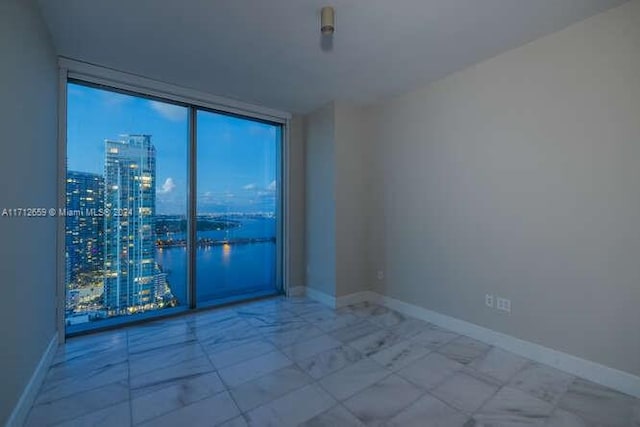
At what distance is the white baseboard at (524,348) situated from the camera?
1972 millimetres

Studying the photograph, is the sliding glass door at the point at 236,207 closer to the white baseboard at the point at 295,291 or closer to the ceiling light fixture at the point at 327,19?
the white baseboard at the point at 295,291

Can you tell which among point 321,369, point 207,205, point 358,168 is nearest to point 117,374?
point 321,369

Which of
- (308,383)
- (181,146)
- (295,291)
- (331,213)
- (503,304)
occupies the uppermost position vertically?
(181,146)

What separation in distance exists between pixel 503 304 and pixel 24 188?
12.3ft

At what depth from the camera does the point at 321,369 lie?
2.22m

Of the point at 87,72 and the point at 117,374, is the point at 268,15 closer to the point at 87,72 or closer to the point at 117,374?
the point at 87,72

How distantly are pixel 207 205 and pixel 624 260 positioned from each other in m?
3.93

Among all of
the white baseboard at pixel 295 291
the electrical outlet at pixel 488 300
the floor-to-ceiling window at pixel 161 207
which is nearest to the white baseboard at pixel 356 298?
the white baseboard at pixel 295 291

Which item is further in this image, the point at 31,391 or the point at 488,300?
the point at 488,300

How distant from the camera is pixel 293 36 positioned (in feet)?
7.45

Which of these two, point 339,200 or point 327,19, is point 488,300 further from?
point 327,19

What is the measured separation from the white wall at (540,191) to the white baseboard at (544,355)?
0.18 feet

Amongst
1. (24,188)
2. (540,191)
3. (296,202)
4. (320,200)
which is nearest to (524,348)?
(540,191)

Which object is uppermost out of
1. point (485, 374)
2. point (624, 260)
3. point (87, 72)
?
point (87, 72)
